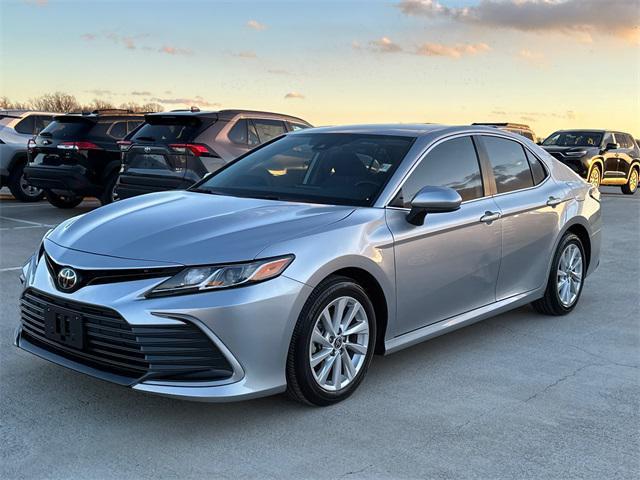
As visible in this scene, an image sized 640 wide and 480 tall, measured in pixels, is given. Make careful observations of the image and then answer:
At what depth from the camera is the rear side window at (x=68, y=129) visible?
1216cm

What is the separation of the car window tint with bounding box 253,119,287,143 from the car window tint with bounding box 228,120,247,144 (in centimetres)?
26

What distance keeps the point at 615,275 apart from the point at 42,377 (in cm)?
608

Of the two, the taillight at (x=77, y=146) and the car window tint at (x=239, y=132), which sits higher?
the car window tint at (x=239, y=132)

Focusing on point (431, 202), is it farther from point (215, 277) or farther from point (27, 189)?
point (27, 189)

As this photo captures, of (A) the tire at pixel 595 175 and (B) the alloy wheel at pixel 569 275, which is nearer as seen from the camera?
(B) the alloy wheel at pixel 569 275

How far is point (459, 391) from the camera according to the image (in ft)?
14.4

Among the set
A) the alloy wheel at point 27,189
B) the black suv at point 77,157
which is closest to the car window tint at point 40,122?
the alloy wheel at point 27,189

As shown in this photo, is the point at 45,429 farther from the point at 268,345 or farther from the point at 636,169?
the point at 636,169

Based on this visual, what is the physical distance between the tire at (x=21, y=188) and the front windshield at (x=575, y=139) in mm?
13065

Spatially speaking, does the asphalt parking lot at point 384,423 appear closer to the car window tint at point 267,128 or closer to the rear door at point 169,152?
the rear door at point 169,152

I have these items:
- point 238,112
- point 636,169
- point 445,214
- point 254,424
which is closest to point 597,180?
point 636,169

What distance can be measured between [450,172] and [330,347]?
5.43 ft

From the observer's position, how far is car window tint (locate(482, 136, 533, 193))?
217 inches

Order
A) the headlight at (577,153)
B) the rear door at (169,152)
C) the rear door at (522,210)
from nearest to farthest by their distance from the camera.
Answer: the rear door at (522,210), the rear door at (169,152), the headlight at (577,153)
